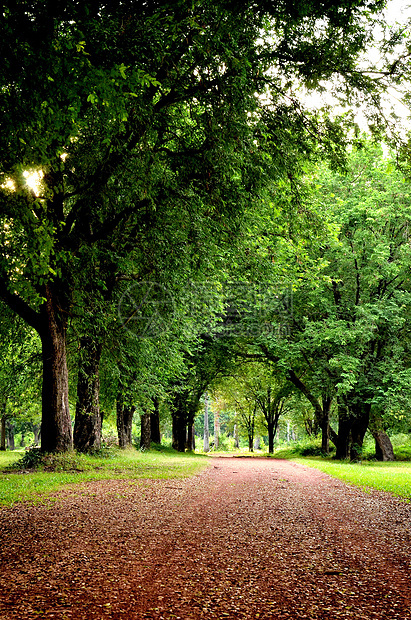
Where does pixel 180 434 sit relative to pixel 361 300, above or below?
below

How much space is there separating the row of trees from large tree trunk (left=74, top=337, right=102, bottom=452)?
2.9 inches

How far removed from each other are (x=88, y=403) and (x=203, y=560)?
12353mm

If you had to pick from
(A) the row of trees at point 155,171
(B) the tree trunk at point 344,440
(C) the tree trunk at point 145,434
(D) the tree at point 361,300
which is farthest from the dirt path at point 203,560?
(C) the tree trunk at point 145,434

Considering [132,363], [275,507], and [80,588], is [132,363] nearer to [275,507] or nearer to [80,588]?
[275,507]

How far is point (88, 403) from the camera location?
1602cm

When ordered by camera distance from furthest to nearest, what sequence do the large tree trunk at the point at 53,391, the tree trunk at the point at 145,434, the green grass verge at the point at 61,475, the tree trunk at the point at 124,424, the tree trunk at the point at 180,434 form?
the tree trunk at the point at 180,434, the tree trunk at the point at 145,434, the tree trunk at the point at 124,424, the large tree trunk at the point at 53,391, the green grass verge at the point at 61,475

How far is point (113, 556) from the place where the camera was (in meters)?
4.52

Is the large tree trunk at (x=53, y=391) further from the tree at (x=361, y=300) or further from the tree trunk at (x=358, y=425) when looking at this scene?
the tree trunk at (x=358, y=425)

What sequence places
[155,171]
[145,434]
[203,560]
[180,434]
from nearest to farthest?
[203,560]
[155,171]
[145,434]
[180,434]

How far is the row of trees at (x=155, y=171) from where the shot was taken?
5.86 meters

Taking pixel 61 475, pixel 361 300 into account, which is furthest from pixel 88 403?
pixel 361 300

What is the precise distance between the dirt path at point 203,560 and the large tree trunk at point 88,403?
25.1 feet

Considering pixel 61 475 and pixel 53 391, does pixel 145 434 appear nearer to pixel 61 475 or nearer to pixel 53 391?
pixel 53 391

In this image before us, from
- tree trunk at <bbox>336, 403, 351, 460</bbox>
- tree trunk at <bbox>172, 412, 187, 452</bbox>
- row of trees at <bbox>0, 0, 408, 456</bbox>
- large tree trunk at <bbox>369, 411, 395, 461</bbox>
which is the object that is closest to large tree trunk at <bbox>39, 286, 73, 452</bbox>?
row of trees at <bbox>0, 0, 408, 456</bbox>
